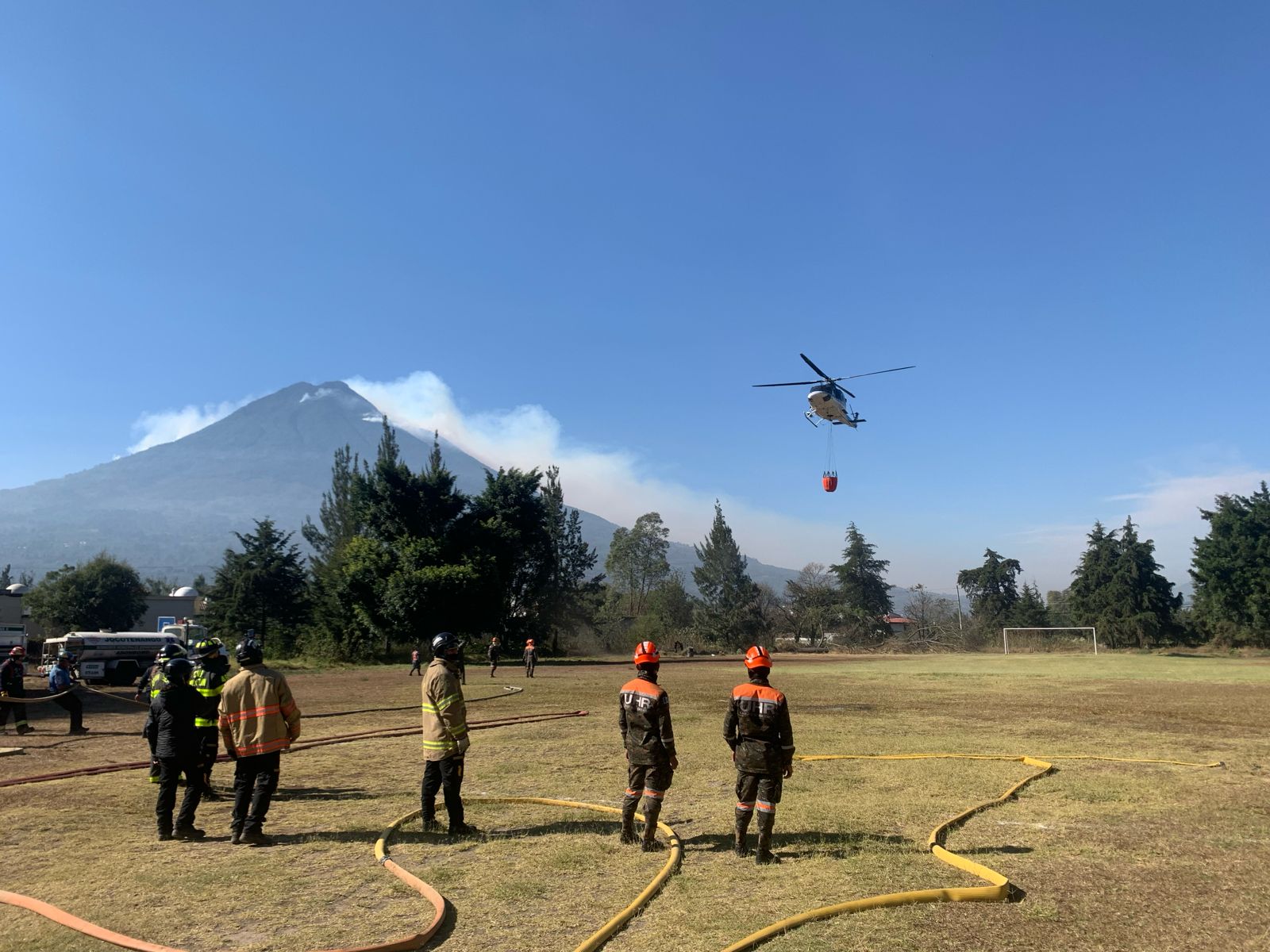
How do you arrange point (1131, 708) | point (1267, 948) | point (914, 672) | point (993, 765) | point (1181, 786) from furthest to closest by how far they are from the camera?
1. point (914, 672)
2. point (1131, 708)
3. point (993, 765)
4. point (1181, 786)
5. point (1267, 948)

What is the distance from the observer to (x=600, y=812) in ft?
30.8

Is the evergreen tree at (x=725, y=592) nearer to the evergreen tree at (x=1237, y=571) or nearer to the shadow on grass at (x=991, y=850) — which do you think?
the evergreen tree at (x=1237, y=571)

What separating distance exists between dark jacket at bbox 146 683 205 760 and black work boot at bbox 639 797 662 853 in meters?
4.87

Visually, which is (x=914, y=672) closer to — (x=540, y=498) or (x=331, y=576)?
(x=540, y=498)

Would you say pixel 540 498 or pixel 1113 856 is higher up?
pixel 540 498

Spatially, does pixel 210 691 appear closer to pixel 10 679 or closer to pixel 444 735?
pixel 444 735

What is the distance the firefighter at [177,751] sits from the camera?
8.27 m

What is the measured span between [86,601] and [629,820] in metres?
80.9

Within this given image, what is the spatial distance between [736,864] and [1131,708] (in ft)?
60.8

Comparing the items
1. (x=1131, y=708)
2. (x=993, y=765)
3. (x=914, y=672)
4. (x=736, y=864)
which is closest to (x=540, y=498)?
(x=914, y=672)

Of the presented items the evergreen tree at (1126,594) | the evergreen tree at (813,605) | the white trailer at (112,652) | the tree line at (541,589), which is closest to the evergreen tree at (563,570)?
the tree line at (541,589)

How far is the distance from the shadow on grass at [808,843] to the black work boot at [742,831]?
177 mm

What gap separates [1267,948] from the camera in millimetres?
5492

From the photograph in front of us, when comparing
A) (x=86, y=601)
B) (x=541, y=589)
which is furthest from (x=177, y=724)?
(x=86, y=601)
